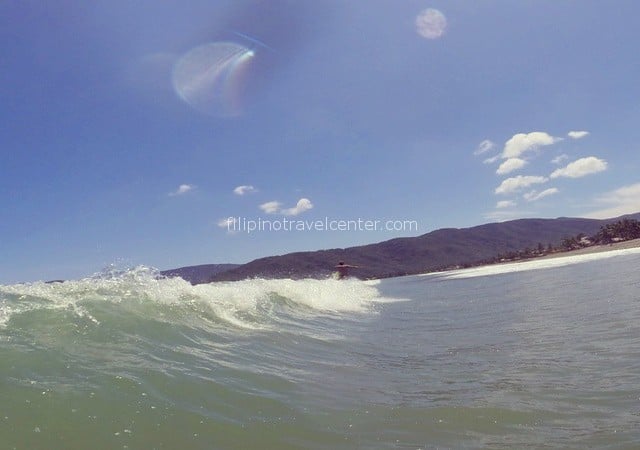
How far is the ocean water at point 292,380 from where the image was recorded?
443cm

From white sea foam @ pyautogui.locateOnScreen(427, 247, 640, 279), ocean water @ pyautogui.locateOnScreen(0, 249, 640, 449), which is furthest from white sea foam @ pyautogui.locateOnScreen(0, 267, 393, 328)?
white sea foam @ pyautogui.locateOnScreen(427, 247, 640, 279)

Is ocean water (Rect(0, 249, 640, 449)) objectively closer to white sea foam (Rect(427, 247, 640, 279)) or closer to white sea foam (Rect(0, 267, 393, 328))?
white sea foam (Rect(0, 267, 393, 328))

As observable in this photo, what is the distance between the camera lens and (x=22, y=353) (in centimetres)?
623

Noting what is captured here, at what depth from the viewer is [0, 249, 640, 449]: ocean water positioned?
14.5 feet

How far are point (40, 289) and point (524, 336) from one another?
382 inches

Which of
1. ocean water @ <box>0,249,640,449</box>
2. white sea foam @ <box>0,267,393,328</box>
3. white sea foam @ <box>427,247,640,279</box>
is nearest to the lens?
ocean water @ <box>0,249,640,449</box>

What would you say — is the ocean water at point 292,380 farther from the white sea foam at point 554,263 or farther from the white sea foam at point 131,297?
the white sea foam at point 554,263

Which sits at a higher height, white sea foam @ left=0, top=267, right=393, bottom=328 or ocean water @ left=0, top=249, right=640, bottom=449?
white sea foam @ left=0, top=267, right=393, bottom=328

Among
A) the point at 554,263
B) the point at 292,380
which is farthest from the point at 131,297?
the point at 554,263

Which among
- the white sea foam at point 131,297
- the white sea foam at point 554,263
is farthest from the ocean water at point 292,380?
the white sea foam at point 554,263

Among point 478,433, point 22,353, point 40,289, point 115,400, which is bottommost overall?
point 478,433

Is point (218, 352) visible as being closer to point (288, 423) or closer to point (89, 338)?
point (89, 338)

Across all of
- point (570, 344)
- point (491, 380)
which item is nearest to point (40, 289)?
point (491, 380)

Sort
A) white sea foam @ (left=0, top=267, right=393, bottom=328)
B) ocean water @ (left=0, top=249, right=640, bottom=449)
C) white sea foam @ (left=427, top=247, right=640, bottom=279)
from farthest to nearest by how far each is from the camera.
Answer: white sea foam @ (left=427, top=247, right=640, bottom=279)
white sea foam @ (left=0, top=267, right=393, bottom=328)
ocean water @ (left=0, top=249, right=640, bottom=449)
